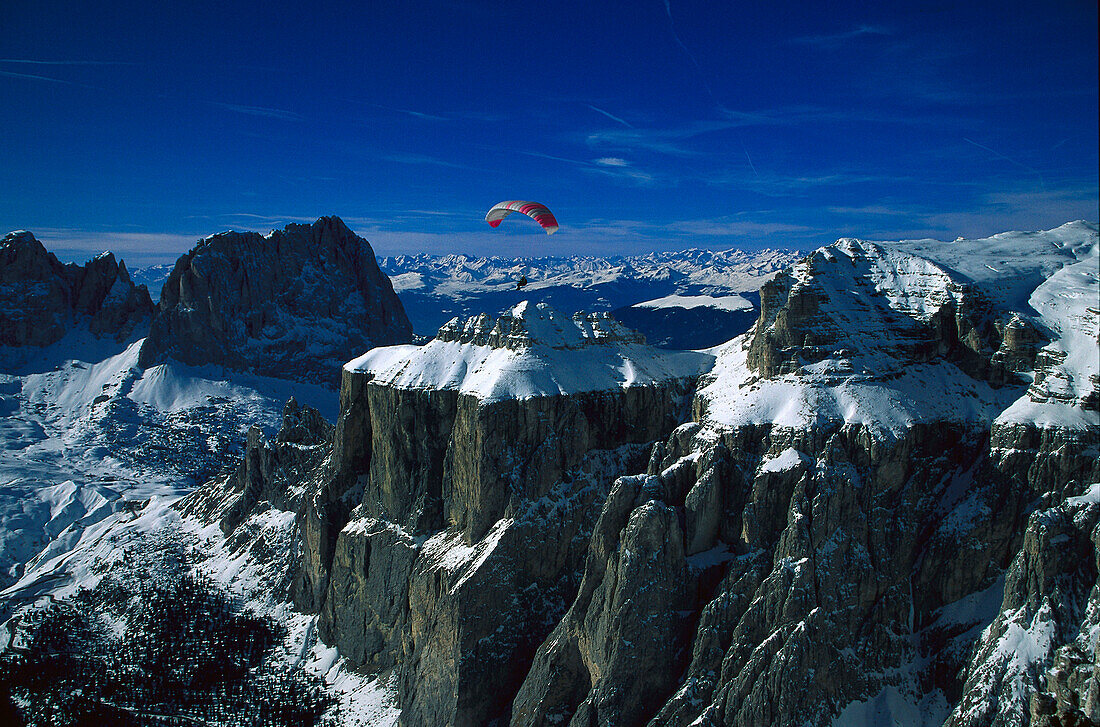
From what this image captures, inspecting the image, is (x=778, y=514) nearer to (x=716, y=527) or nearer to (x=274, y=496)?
(x=716, y=527)

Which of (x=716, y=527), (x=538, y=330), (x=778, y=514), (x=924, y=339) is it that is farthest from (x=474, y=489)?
(x=924, y=339)

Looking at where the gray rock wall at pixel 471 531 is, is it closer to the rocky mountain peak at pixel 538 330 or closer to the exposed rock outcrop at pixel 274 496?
the rocky mountain peak at pixel 538 330

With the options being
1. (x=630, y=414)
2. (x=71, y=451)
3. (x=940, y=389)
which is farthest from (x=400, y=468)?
(x=71, y=451)

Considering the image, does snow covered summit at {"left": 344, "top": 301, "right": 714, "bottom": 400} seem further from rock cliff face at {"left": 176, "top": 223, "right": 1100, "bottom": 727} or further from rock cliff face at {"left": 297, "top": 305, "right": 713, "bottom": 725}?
rock cliff face at {"left": 176, "top": 223, "right": 1100, "bottom": 727}

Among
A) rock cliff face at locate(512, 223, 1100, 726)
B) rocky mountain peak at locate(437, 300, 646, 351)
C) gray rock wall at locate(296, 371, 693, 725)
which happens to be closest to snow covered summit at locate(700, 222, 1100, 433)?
rock cliff face at locate(512, 223, 1100, 726)

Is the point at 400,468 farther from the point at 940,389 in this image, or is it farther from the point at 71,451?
the point at 71,451

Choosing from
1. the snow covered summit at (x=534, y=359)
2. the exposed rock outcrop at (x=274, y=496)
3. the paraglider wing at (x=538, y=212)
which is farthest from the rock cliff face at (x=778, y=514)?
the exposed rock outcrop at (x=274, y=496)
